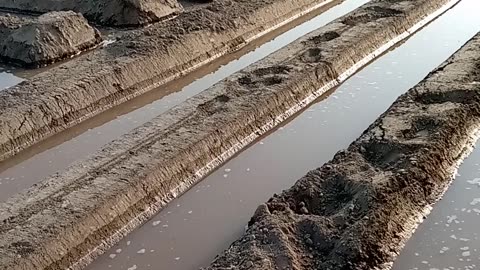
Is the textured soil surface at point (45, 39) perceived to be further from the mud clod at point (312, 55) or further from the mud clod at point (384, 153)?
the mud clod at point (384, 153)

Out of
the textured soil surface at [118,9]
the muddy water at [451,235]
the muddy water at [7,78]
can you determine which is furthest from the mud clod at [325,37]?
the muddy water at [7,78]

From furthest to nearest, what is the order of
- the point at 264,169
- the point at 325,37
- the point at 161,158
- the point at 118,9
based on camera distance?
the point at 118,9, the point at 325,37, the point at 264,169, the point at 161,158

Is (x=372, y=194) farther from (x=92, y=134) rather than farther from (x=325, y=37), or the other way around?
(x=325, y=37)

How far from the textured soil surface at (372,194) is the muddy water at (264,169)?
0.34 m

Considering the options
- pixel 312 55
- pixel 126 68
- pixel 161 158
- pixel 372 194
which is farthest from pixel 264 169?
pixel 126 68

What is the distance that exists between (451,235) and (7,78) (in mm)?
5177

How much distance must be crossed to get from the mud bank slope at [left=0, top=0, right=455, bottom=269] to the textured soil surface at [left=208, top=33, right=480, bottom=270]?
949mm

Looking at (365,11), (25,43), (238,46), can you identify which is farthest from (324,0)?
(25,43)

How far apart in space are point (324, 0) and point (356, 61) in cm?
300

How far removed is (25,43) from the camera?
26.6 ft

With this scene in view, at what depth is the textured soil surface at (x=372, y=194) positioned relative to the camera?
4094mm

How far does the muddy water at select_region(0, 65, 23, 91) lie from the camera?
7.50 m

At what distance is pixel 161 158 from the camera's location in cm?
534

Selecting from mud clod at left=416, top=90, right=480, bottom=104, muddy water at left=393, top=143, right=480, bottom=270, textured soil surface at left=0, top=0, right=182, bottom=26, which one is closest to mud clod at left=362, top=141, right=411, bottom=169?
muddy water at left=393, top=143, right=480, bottom=270
